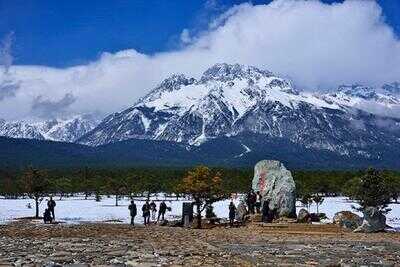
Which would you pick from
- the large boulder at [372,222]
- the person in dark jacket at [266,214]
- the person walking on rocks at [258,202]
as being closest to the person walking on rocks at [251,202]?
the person walking on rocks at [258,202]

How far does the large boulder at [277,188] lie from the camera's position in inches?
2128

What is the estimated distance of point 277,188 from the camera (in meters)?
54.8

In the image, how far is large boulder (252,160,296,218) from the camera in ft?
177

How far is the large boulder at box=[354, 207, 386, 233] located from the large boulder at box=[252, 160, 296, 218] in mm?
11462

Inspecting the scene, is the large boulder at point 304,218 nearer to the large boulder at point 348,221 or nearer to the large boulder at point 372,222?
the large boulder at point 348,221

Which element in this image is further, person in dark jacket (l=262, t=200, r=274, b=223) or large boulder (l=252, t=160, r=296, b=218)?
large boulder (l=252, t=160, r=296, b=218)

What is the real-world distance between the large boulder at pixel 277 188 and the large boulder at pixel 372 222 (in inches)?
451

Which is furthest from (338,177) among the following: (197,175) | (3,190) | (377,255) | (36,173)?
(377,255)

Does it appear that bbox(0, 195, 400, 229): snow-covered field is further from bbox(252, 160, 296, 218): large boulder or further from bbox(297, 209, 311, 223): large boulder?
bbox(297, 209, 311, 223): large boulder

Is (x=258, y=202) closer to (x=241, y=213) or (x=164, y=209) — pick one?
(x=241, y=213)

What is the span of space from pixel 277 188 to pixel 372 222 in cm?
1289

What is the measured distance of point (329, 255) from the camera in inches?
948

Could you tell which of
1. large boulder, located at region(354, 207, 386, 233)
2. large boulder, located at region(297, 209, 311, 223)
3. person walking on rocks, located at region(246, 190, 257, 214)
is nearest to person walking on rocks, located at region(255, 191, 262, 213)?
person walking on rocks, located at region(246, 190, 257, 214)

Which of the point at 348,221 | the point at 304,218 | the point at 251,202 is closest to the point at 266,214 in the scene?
the point at 304,218
